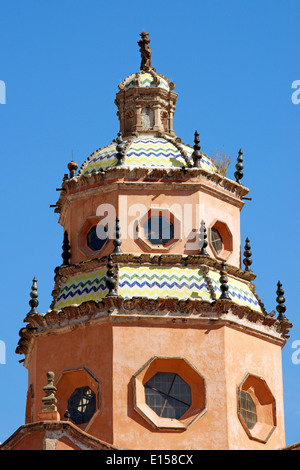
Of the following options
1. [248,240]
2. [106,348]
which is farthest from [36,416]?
[248,240]

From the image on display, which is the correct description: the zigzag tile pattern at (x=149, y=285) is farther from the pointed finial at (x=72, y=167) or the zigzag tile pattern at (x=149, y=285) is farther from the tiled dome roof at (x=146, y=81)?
the tiled dome roof at (x=146, y=81)

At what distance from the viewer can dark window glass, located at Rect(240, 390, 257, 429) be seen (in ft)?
132

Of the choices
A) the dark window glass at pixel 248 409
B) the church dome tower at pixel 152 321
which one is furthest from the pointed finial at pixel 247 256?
the dark window glass at pixel 248 409

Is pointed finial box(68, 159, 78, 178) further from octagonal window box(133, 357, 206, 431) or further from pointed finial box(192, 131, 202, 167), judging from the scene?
octagonal window box(133, 357, 206, 431)

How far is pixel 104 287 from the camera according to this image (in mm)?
40844

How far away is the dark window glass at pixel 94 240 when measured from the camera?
4248 centimetres

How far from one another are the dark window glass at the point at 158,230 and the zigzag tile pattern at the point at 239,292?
5.41 ft

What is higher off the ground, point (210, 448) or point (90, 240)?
point (90, 240)

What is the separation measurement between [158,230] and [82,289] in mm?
2638

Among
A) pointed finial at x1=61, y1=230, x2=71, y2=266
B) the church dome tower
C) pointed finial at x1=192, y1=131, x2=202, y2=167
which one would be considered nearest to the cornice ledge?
the church dome tower

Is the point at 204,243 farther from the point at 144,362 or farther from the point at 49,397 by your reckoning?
the point at 49,397

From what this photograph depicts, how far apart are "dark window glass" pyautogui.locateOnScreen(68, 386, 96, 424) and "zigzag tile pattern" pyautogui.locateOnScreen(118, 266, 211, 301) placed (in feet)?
8.64
